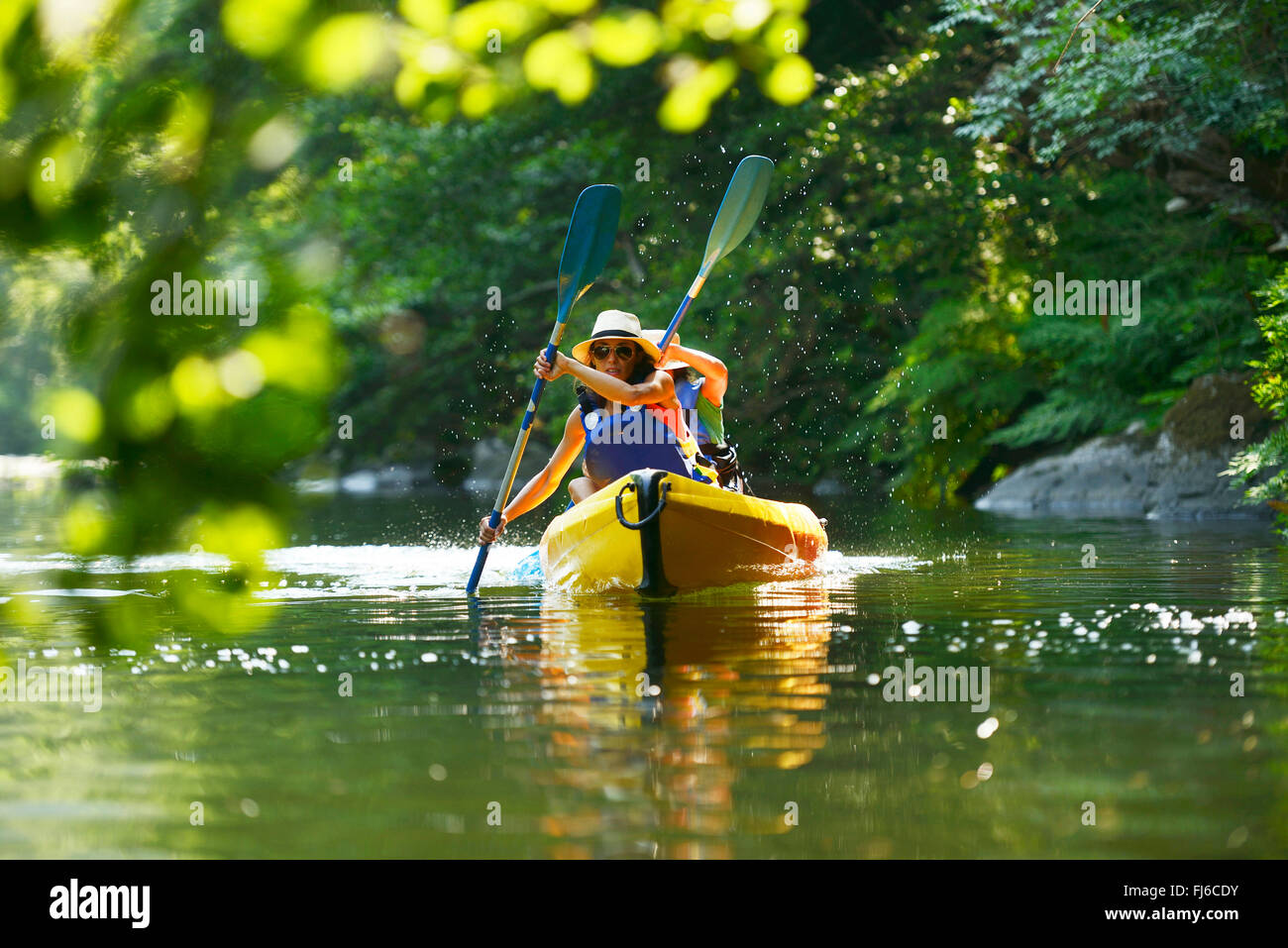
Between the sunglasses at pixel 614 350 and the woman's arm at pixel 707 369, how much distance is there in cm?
78

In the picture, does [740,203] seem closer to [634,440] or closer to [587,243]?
[587,243]

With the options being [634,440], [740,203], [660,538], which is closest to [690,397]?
[634,440]

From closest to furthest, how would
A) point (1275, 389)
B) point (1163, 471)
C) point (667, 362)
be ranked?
1. point (667, 362)
2. point (1275, 389)
3. point (1163, 471)

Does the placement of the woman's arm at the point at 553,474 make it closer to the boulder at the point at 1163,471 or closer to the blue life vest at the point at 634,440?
the blue life vest at the point at 634,440

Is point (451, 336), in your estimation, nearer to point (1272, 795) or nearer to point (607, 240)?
point (607, 240)

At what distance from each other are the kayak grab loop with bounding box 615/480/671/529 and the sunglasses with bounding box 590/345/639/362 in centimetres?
87

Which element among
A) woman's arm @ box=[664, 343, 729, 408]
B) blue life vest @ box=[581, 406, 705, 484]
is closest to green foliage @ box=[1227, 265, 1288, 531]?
woman's arm @ box=[664, 343, 729, 408]

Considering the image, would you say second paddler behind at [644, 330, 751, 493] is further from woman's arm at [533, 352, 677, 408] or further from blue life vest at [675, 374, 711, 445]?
woman's arm at [533, 352, 677, 408]

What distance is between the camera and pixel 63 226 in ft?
6.43

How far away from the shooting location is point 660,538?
25.2ft

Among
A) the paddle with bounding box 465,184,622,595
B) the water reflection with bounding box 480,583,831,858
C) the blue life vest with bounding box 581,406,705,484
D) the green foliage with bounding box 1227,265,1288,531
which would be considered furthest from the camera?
the green foliage with bounding box 1227,265,1288,531

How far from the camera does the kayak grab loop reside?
763 centimetres

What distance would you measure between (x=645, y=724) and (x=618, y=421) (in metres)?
4.39

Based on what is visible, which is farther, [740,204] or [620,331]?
[740,204]
